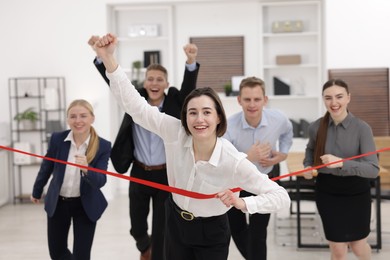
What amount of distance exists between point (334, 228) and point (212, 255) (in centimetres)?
128

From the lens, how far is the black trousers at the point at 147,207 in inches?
161

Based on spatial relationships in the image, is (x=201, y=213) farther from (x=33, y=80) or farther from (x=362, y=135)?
(x=33, y=80)

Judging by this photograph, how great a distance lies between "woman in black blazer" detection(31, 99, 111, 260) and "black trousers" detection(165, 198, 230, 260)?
953mm

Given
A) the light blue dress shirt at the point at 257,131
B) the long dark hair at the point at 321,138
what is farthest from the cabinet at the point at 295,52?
the long dark hair at the point at 321,138

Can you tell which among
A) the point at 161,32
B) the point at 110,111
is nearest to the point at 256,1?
the point at 161,32

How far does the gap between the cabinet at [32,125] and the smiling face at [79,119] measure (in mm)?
4154

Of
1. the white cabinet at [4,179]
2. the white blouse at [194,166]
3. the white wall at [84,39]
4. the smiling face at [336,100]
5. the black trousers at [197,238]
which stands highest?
the white wall at [84,39]

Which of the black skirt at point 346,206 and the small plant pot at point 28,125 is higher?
the small plant pot at point 28,125

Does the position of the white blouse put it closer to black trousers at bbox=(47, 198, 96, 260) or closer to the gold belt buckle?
the gold belt buckle

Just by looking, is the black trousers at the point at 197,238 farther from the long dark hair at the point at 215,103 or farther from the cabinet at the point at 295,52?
the cabinet at the point at 295,52

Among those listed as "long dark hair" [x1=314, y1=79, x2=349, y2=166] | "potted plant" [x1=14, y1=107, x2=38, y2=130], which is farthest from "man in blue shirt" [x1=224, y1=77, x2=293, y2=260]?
"potted plant" [x1=14, y1=107, x2=38, y2=130]

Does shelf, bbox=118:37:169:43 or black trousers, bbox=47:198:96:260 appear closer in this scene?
black trousers, bbox=47:198:96:260

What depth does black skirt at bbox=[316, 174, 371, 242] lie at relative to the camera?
3.75 metres

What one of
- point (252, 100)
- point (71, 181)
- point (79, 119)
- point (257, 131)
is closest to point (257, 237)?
point (257, 131)
